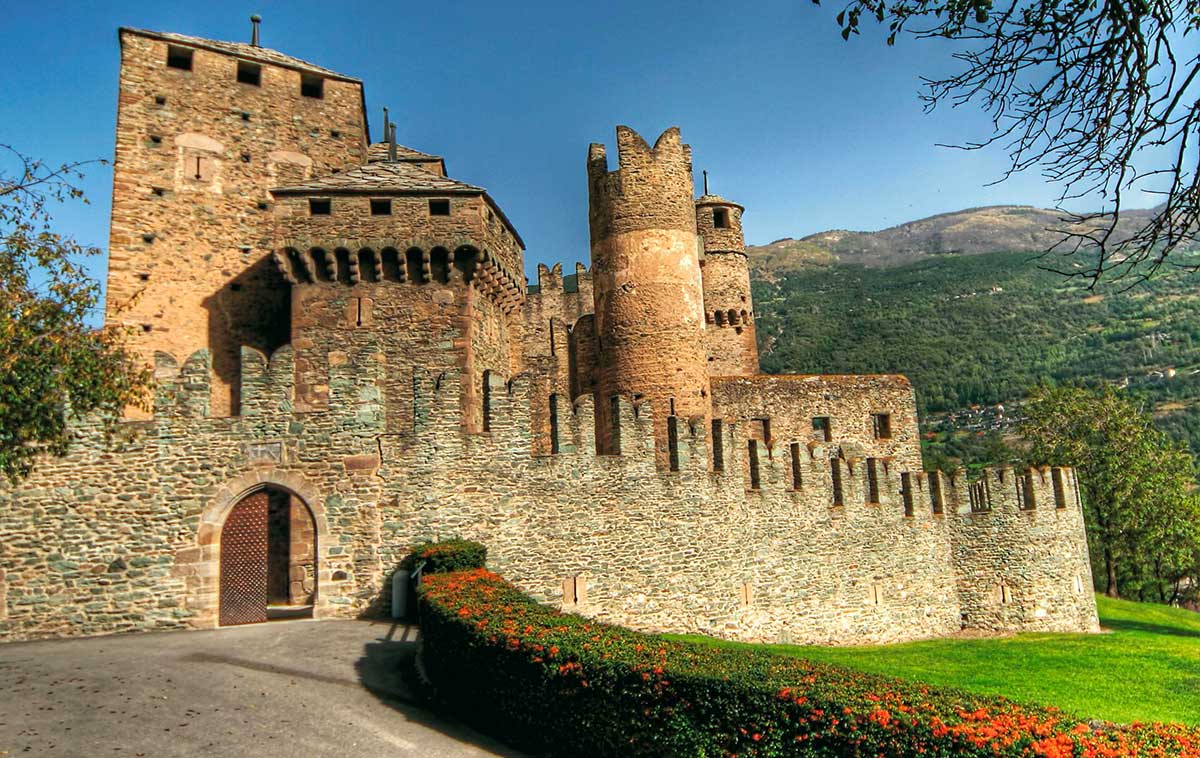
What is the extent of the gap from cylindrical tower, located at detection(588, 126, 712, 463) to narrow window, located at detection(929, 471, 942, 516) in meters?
6.83

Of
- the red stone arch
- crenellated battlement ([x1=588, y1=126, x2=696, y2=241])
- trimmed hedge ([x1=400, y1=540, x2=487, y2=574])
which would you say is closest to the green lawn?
trimmed hedge ([x1=400, y1=540, x2=487, y2=574])

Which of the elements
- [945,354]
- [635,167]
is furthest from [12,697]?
[945,354]

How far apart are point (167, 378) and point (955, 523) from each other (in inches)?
803

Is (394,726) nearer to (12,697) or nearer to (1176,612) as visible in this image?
(12,697)

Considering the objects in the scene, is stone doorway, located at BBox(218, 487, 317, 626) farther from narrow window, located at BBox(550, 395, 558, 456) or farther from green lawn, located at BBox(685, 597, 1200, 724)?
green lawn, located at BBox(685, 597, 1200, 724)

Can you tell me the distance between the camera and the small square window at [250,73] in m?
23.6

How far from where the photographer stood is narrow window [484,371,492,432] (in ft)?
53.3

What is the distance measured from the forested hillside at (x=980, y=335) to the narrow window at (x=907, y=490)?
57.9 meters

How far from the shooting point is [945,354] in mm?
104375

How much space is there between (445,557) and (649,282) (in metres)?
11.4

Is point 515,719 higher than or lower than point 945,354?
A: lower

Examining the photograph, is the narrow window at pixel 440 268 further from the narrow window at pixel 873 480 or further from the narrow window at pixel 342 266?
the narrow window at pixel 873 480

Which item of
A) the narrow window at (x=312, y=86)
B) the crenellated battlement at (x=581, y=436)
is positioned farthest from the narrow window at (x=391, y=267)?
the narrow window at (x=312, y=86)

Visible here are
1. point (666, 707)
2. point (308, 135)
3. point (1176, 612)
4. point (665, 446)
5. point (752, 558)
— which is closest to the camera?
point (666, 707)
